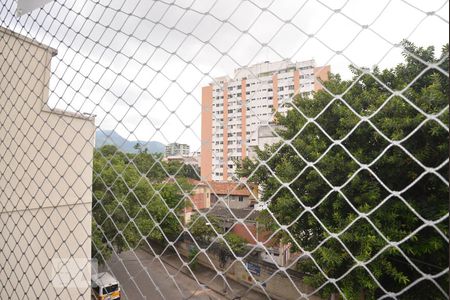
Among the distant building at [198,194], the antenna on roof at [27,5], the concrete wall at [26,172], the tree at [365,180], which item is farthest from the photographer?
the tree at [365,180]

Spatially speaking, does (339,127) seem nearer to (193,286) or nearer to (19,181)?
(19,181)

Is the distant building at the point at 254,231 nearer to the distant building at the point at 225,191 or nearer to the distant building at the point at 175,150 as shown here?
the distant building at the point at 225,191

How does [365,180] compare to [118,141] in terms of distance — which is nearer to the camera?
[118,141]

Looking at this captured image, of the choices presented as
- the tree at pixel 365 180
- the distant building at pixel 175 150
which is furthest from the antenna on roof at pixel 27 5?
the tree at pixel 365 180

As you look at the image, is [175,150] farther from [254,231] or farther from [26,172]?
[254,231]

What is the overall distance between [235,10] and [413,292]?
7.91 feet

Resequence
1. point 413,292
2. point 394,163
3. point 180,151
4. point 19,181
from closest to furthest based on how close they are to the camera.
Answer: point 180,151 → point 19,181 → point 394,163 → point 413,292

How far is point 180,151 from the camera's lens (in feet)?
2.62

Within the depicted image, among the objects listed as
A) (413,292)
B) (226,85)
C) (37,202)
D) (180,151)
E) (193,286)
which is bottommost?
(193,286)

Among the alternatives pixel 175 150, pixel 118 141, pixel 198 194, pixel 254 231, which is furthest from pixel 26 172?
pixel 254 231

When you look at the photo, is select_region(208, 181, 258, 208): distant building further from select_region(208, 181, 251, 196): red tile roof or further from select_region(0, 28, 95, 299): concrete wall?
select_region(0, 28, 95, 299): concrete wall

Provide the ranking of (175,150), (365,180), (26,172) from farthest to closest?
1. (365,180)
2. (26,172)
3. (175,150)

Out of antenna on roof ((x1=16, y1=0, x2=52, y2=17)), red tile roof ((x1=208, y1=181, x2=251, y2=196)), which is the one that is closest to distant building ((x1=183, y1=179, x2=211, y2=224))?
red tile roof ((x1=208, y1=181, x2=251, y2=196))

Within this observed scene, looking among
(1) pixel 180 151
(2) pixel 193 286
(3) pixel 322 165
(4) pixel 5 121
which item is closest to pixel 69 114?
(4) pixel 5 121
